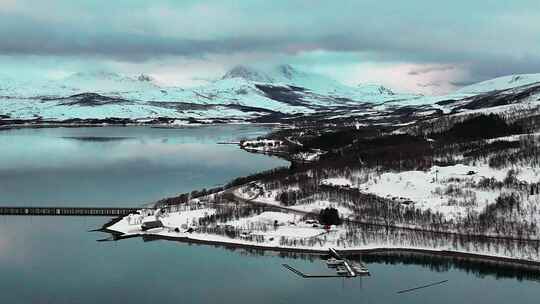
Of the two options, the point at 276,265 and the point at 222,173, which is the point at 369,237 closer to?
the point at 276,265

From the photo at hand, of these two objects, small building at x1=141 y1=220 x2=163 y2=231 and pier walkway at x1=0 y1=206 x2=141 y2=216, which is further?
pier walkway at x1=0 y1=206 x2=141 y2=216

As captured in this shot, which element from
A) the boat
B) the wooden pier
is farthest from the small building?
the boat

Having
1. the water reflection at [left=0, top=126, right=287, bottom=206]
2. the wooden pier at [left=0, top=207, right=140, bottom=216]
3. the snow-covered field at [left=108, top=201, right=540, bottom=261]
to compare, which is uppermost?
the water reflection at [left=0, top=126, right=287, bottom=206]

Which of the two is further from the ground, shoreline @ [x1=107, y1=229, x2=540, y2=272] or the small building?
the small building

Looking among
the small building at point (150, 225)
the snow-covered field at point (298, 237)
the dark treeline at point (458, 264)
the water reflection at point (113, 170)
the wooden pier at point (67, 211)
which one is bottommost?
the dark treeline at point (458, 264)

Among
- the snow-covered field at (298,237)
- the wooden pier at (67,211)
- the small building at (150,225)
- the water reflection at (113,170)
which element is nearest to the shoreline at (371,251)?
the snow-covered field at (298,237)

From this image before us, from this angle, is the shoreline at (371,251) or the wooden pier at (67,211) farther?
the wooden pier at (67,211)

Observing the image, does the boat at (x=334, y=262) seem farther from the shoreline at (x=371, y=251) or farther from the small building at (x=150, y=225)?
the small building at (x=150, y=225)

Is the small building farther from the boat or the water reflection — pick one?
the boat

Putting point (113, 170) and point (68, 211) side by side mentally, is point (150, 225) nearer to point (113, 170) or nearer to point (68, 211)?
point (68, 211)
